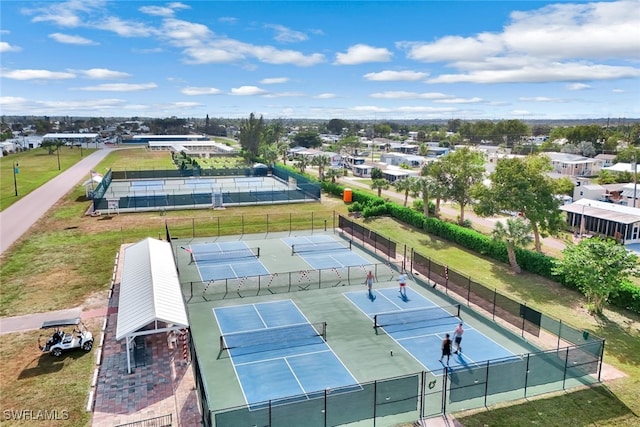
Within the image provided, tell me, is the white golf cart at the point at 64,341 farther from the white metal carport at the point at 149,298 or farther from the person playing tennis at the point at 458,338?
the person playing tennis at the point at 458,338

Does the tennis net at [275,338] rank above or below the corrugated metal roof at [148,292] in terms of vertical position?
below

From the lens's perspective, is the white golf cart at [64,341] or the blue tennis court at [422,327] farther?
the blue tennis court at [422,327]

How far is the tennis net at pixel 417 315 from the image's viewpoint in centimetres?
2351

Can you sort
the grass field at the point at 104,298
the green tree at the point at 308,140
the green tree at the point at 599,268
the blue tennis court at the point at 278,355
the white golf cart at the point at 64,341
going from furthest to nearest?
the green tree at the point at 308,140 → the green tree at the point at 599,268 → the white golf cart at the point at 64,341 → the blue tennis court at the point at 278,355 → the grass field at the point at 104,298

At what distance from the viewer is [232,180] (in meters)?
74.0

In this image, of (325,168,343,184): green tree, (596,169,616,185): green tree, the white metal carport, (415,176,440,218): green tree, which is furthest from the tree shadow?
(596,169,616,185): green tree

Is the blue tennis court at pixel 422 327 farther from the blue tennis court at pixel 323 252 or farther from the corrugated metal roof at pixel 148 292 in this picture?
the corrugated metal roof at pixel 148 292

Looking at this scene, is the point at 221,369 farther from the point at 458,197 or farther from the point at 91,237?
the point at 458,197

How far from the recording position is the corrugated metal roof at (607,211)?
40.4 metres

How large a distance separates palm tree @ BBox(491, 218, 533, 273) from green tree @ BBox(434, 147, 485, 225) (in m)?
12.9

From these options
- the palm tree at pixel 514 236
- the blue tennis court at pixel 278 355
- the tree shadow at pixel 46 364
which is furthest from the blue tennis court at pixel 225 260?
the palm tree at pixel 514 236

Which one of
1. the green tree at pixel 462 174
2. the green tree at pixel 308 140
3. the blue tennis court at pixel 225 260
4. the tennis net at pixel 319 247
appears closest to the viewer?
the blue tennis court at pixel 225 260

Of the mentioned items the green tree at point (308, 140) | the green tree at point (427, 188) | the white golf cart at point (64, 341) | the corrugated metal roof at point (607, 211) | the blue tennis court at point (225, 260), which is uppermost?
the green tree at point (308, 140)

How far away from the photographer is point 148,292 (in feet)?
68.9
